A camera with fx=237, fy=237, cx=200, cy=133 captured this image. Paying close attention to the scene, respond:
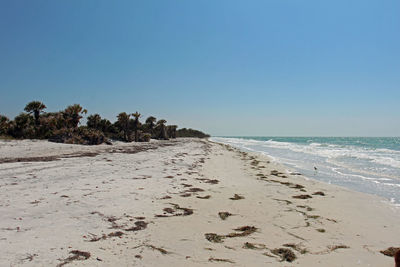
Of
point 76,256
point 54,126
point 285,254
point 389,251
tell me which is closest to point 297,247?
point 285,254

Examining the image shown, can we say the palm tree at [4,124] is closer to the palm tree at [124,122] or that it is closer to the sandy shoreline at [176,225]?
the palm tree at [124,122]

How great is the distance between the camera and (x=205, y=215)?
6254 millimetres

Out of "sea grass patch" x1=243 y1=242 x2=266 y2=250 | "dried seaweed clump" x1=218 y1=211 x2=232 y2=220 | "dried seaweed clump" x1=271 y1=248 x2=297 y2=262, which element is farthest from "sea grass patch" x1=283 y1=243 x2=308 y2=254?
"dried seaweed clump" x1=218 y1=211 x2=232 y2=220

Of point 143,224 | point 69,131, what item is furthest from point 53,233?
point 69,131

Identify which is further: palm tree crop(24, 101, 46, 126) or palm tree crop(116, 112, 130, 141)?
palm tree crop(116, 112, 130, 141)

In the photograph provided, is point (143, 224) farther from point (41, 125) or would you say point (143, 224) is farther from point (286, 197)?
point (41, 125)

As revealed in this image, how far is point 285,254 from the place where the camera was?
4.39m

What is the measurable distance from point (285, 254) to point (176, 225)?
7.68ft

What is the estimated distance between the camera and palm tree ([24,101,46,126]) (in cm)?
3111

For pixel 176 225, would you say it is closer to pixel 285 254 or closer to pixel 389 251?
pixel 285 254

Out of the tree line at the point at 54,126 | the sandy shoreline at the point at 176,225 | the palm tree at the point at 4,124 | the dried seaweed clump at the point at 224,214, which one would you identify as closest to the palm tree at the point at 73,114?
the tree line at the point at 54,126

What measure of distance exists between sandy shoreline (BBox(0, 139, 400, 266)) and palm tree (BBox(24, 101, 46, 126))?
86.2 feet

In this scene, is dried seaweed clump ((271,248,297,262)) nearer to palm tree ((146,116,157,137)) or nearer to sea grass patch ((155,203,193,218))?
sea grass patch ((155,203,193,218))

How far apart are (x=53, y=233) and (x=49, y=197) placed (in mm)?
2654
